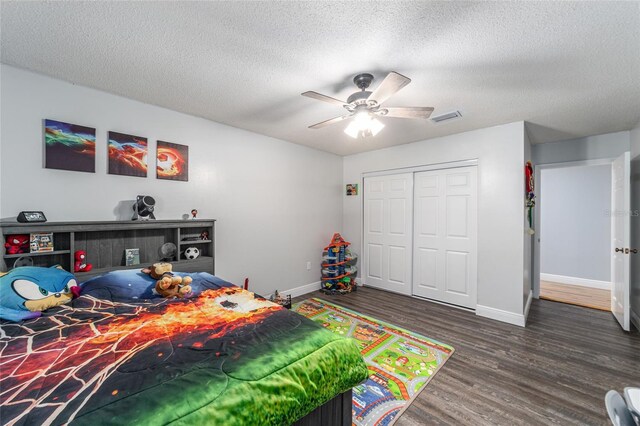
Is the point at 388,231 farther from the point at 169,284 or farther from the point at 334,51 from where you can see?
the point at 169,284

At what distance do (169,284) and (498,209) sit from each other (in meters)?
3.71

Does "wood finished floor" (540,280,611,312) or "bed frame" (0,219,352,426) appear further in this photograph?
"wood finished floor" (540,280,611,312)

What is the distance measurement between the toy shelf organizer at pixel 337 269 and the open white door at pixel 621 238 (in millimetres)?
3270

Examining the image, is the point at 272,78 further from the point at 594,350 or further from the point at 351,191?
the point at 594,350

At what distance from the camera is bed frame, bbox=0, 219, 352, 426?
1.51m

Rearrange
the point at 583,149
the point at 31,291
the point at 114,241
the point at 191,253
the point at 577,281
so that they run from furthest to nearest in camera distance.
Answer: the point at 577,281 → the point at 583,149 → the point at 191,253 → the point at 114,241 → the point at 31,291

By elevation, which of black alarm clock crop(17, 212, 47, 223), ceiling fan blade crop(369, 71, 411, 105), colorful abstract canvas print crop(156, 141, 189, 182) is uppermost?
ceiling fan blade crop(369, 71, 411, 105)

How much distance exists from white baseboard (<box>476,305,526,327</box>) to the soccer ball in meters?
3.61

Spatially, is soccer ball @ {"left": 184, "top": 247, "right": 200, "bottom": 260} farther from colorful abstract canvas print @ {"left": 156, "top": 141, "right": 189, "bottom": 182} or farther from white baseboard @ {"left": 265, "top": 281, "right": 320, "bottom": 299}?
white baseboard @ {"left": 265, "top": 281, "right": 320, "bottom": 299}

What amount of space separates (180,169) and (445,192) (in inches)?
140

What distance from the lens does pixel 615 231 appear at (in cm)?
337

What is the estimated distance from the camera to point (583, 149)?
376 centimetres

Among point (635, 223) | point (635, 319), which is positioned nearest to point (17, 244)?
point (635, 319)

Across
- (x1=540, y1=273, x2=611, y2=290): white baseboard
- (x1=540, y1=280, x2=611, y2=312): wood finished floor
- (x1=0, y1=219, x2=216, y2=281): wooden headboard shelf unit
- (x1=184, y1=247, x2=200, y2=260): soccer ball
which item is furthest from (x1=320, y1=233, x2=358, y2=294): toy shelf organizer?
(x1=540, y1=273, x2=611, y2=290): white baseboard
